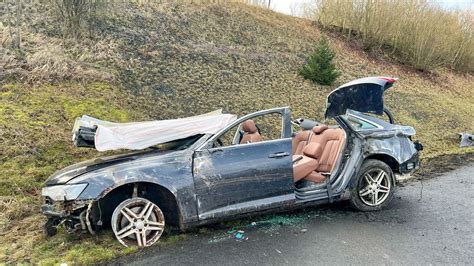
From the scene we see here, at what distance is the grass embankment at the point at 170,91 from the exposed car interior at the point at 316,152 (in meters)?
2.66

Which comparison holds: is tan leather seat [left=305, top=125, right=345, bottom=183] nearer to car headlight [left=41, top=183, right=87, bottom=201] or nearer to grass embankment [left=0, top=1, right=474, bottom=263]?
grass embankment [left=0, top=1, right=474, bottom=263]

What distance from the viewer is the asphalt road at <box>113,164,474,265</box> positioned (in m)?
4.31

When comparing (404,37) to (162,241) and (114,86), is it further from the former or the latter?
(162,241)

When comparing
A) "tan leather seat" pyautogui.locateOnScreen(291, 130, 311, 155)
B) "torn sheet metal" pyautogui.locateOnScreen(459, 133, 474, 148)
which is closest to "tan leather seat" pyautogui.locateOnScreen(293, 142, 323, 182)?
"tan leather seat" pyautogui.locateOnScreen(291, 130, 311, 155)

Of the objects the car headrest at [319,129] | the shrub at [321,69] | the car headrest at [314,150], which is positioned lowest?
the car headrest at [314,150]

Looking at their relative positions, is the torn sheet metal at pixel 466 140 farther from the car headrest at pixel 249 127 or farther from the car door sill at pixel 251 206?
the car door sill at pixel 251 206

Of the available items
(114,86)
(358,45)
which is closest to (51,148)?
(114,86)

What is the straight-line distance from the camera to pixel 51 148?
23.2ft

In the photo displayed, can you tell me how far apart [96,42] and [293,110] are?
6370 millimetres

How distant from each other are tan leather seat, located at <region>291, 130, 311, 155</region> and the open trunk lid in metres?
0.47

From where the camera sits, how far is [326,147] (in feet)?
20.1

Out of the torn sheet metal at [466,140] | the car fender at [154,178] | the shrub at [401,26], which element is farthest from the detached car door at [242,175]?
the shrub at [401,26]

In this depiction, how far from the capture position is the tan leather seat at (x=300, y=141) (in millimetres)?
6445

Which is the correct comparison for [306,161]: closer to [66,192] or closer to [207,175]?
[207,175]
